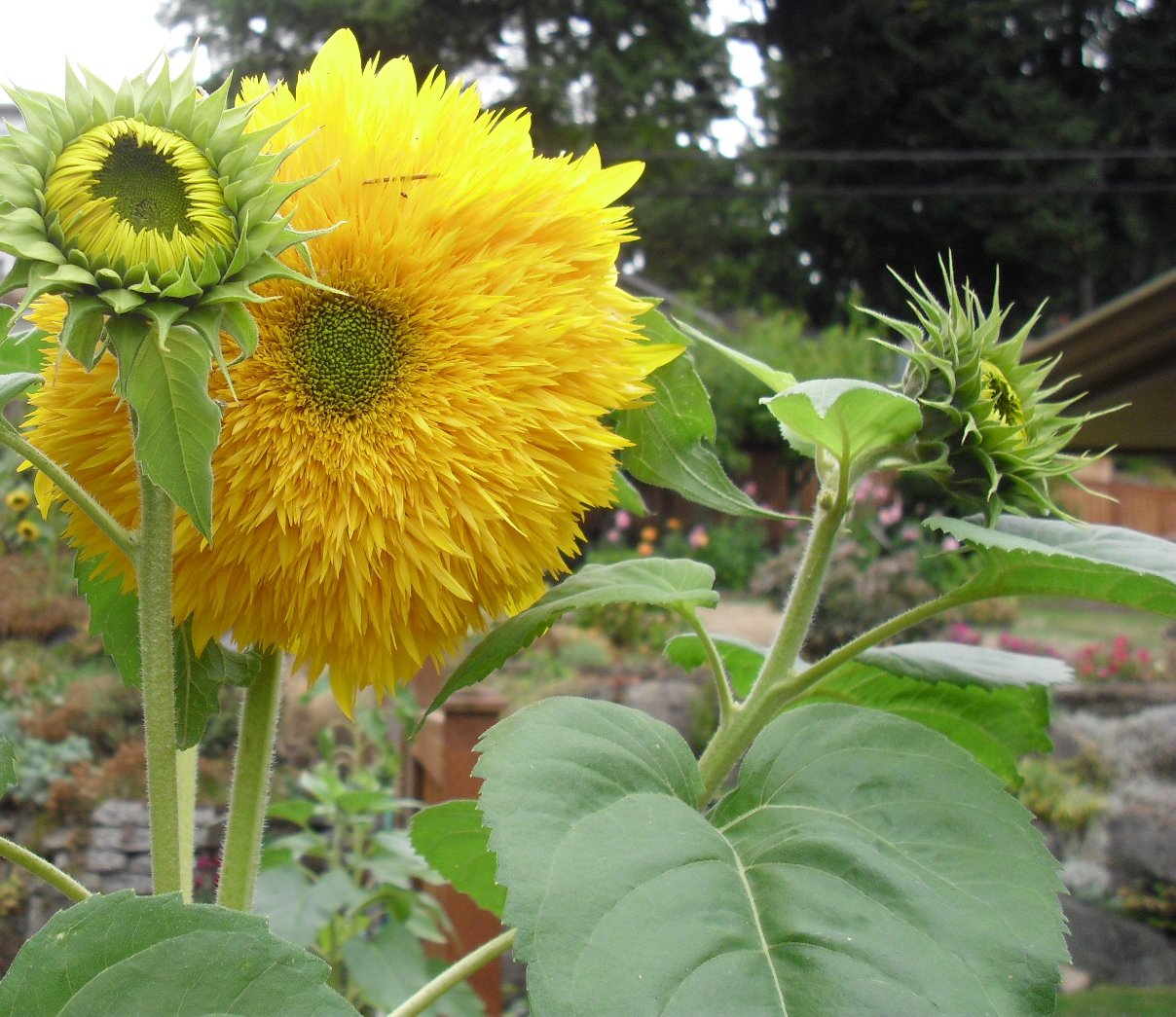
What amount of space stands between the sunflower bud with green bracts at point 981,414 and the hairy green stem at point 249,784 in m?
0.25

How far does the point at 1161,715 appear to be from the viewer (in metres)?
5.54

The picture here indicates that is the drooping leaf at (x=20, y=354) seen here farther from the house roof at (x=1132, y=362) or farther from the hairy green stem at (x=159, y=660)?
the house roof at (x=1132, y=362)

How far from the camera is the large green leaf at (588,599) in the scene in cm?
42

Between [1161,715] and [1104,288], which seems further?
[1104,288]

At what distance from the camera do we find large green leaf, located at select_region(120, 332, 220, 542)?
318 mm

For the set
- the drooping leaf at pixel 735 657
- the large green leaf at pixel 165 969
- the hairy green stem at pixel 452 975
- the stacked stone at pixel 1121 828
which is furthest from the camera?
the stacked stone at pixel 1121 828

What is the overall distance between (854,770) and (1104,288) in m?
16.6

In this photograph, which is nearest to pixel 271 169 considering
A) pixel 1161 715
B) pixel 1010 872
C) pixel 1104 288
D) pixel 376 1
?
pixel 1010 872

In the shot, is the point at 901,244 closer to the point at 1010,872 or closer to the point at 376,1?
Answer: the point at 376,1

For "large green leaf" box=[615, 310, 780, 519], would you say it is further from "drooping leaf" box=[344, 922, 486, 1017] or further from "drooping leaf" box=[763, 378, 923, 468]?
"drooping leaf" box=[344, 922, 486, 1017]

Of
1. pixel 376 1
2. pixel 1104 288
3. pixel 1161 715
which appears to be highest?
pixel 376 1

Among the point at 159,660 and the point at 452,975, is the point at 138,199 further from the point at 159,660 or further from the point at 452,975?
the point at 452,975

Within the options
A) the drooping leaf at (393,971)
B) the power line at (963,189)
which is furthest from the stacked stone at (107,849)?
the power line at (963,189)

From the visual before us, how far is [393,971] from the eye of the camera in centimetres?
161
